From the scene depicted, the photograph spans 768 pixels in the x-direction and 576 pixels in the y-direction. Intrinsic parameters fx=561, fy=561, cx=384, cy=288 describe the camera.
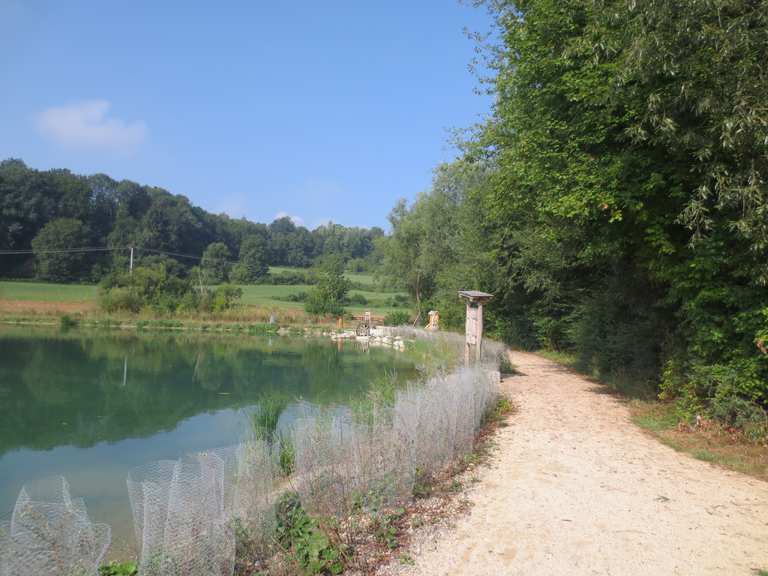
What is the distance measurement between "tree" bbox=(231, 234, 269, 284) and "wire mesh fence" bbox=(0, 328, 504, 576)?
70.9 meters

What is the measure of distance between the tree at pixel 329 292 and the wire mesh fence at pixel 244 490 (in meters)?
38.3

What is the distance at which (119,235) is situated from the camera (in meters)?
71.9

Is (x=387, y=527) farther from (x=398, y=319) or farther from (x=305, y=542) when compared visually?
(x=398, y=319)

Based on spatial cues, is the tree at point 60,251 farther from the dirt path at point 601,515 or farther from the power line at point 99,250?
the dirt path at point 601,515

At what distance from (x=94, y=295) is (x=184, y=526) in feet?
162

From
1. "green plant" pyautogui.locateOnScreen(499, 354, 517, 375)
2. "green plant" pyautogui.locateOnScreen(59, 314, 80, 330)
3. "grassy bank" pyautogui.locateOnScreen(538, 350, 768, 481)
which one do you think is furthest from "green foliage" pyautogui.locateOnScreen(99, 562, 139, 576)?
"green plant" pyautogui.locateOnScreen(59, 314, 80, 330)

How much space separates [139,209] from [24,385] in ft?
237

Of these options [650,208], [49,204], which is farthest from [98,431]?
[49,204]

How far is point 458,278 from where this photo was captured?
2555 cm

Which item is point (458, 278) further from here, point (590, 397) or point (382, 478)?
point (382, 478)

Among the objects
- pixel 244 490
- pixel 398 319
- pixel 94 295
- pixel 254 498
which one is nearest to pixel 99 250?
pixel 94 295

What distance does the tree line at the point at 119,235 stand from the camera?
2466 inches

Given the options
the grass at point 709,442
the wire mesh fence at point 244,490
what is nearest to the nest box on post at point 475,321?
the grass at point 709,442

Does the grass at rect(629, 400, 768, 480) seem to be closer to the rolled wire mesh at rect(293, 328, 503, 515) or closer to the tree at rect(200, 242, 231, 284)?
the rolled wire mesh at rect(293, 328, 503, 515)
